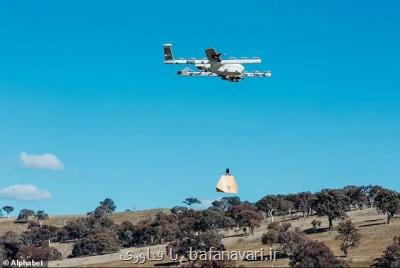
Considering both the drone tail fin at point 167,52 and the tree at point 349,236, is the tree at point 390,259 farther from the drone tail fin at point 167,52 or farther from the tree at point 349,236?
the drone tail fin at point 167,52

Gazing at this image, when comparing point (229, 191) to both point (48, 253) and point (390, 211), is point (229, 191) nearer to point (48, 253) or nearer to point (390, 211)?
point (48, 253)

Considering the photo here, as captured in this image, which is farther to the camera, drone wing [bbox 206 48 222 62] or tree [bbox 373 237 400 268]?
tree [bbox 373 237 400 268]

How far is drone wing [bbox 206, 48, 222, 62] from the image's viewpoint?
82875mm

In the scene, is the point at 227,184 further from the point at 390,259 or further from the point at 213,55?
the point at 390,259

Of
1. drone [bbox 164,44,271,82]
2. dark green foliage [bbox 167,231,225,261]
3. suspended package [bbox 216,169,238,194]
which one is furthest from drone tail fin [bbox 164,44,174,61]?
dark green foliage [bbox 167,231,225,261]

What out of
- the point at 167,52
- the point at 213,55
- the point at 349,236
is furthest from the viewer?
the point at 349,236

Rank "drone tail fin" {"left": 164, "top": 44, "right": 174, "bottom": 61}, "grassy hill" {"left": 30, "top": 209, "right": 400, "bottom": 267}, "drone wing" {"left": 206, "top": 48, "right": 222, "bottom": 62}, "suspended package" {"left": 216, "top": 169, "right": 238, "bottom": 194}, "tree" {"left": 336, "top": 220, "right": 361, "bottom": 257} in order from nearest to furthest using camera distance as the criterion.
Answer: "suspended package" {"left": 216, "top": 169, "right": 238, "bottom": 194} < "drone wing" {"left": 206, "top": 48, "right": 222, "bottom": 62} < "drone tail fin" {"left": 164, "top": 44, "right": 174, "bottom": 61} < "grassy hill" {"left": 30, "top": 209, "right": 400, "bottom": 267} < "tree" {"left": 336, "top": 220, "right": 361, "bottom": 257}

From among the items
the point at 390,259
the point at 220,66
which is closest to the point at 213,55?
the point at 220,66

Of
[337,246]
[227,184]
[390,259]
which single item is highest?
[227,184]

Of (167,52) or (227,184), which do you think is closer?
(227,184)

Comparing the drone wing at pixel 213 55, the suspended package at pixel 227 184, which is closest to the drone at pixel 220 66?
the drone wing at pixel 213 55

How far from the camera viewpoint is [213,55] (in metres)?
83.6

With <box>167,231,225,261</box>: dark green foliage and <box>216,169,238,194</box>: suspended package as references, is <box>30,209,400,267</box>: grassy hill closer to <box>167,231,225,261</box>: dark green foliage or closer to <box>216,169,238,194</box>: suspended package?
<box>167,231,225,261</box>: dark green foliage

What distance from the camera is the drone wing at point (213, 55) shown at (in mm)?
82875
